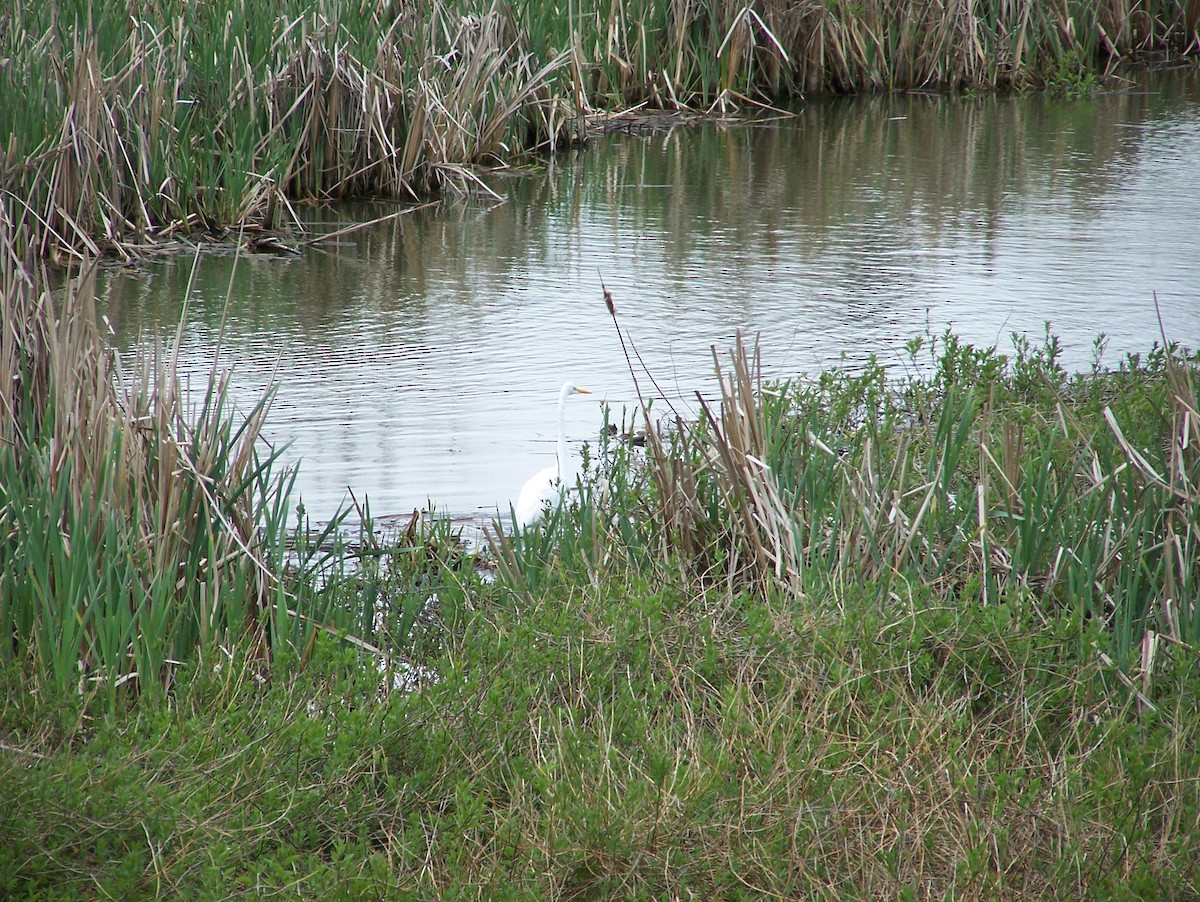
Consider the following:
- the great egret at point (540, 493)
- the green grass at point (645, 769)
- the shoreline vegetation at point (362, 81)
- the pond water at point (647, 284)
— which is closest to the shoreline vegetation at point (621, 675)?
the green grass at point (645, 769)

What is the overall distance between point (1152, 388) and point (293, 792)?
3224 millimetres

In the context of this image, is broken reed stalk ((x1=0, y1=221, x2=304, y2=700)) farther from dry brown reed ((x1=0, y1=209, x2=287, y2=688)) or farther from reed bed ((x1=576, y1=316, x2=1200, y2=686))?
reed bed ((x1=576, y1=316, x2=1200, y2=686))

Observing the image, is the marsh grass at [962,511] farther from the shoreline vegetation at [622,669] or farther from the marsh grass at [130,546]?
the marsh grass at [130,546]

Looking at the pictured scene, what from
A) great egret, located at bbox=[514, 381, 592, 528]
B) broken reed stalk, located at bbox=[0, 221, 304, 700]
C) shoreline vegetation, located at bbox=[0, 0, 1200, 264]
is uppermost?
shoreline vegetation, located at bbox=[0, 0, 1200, 264]

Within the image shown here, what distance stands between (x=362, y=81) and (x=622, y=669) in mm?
5910

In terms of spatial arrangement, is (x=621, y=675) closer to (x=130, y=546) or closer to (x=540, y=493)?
(x=130, y=546)

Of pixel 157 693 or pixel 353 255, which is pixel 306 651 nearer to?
pixel 157 693

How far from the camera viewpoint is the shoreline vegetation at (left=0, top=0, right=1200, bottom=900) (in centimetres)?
225

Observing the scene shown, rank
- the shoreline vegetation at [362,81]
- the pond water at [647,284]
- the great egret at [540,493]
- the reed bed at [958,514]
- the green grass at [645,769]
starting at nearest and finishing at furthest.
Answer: the green grass at [645,769] < the reed bed at [958,514] < the great egret at [540,493] < the pond water at [647,284] < the shoreline vegetation at [362,81]

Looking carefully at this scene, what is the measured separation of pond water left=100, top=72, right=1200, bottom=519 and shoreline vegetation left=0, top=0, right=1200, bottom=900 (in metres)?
0.87

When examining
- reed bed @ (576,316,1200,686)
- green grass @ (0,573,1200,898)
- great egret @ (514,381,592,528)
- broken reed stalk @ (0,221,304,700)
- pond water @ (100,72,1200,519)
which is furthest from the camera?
pond water @ (100,72,1200,519)

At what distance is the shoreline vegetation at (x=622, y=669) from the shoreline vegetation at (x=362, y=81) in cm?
159

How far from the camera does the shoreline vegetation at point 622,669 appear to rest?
2248mm

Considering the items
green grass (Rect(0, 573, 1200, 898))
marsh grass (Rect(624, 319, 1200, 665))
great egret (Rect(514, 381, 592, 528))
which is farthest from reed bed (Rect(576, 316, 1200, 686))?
great egret (Rect(514, 381, 592, 528))
